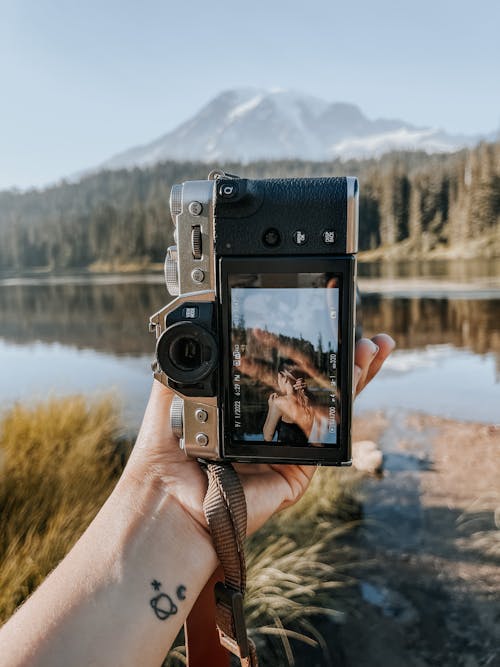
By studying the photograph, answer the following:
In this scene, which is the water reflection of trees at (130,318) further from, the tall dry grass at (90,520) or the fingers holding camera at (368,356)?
the fingers holding camera at (368,356)

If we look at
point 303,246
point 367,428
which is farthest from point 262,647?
point 367,428

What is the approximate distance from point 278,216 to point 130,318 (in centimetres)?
2429

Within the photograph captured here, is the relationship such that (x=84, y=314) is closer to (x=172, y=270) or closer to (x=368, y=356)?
(x=172, y=270)

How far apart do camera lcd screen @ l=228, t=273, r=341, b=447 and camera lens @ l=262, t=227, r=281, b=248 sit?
2.5 inches

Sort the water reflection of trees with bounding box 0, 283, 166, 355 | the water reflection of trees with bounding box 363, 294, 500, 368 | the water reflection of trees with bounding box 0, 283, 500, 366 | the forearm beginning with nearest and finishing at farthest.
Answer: the forearm, the water reflection of trees with bounding box 363, 294, 500, 368, the water reflection of trees with bounding box 0, 283, 500, 366, the water reflection of trees with bounding box 0, 283, 166, 355

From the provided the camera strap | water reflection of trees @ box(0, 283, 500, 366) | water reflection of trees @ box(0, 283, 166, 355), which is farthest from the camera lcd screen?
water reflection of trees @ box(0, 283, 166, 355)

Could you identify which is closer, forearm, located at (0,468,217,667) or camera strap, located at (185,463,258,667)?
forearm, located at (0,468,217,667)

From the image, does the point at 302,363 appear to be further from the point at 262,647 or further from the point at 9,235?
the point at 9,235

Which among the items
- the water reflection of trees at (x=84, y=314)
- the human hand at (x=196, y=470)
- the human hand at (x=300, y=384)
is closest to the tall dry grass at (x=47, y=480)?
the human hand at (x=196, y=470)

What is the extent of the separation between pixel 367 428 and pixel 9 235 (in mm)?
28947

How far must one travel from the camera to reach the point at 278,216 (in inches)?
42.1

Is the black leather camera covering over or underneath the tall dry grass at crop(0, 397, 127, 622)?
over

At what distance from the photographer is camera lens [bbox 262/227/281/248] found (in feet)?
3.51

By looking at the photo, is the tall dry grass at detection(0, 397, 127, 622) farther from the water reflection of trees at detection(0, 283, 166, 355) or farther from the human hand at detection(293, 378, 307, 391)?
the water reflection of trees at detection(0, 283, 166, 355)
